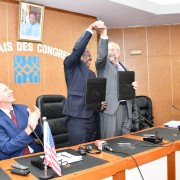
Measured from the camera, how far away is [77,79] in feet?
7.29

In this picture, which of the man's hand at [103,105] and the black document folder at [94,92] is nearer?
the black document folder at [94,92]

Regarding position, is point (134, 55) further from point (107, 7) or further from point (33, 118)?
point (33, 118)

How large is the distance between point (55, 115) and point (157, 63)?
3108mm

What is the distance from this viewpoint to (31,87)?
3.55m

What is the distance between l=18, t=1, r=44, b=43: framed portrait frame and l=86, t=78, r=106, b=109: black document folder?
1.76m

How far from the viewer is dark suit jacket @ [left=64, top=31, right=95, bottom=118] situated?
2131 mm

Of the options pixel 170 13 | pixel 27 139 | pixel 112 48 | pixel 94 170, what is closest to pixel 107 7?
pixel 170 13

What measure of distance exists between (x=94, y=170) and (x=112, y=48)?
137cm

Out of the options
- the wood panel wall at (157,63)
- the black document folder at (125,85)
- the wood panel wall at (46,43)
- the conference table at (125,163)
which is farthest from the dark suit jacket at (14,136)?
the wood panel wall at (157,63)

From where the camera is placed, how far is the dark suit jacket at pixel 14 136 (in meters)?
1.81

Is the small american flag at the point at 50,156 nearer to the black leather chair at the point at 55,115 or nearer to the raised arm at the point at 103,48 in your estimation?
the raised arm at the point at 103,48

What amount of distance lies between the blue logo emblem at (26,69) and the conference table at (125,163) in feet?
5.86

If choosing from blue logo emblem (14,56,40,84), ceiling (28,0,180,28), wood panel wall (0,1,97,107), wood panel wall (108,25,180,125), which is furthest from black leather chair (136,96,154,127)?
blue logo emblem (14,56,40,84)

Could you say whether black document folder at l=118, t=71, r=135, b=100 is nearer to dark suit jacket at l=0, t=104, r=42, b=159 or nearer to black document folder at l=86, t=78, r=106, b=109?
black document folder at l=86, t=78, r=106, b=109
